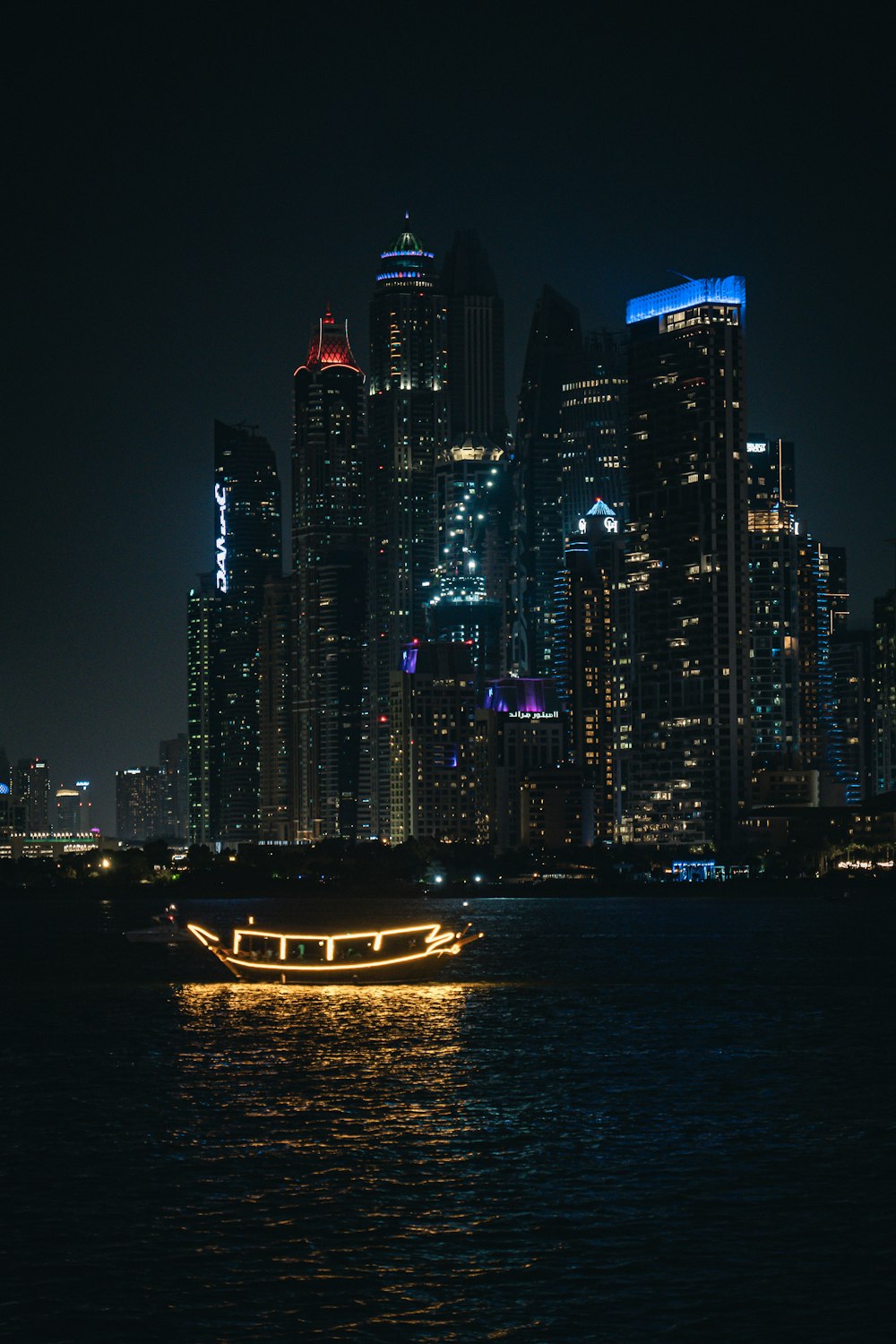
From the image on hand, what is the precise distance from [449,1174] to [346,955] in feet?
249

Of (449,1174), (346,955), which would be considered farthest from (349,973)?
(449,1174)

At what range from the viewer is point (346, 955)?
464 feet

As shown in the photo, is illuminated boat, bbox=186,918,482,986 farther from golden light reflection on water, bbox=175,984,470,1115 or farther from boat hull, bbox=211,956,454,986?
golden light reflection on water, bbox=175,984,470,1115

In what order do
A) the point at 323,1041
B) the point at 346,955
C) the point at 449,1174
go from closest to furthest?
the point at 449,1174 < the point at 323,1041 < the point at 346,955

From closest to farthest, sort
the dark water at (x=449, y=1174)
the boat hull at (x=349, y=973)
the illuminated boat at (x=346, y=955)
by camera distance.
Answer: the dark water at (x=449, y=1174), the illuminated boat at (x=346, y=955), the boat hull at (x=349, y=973)

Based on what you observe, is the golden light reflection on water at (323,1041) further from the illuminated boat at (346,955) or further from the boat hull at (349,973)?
the illuminated boat at (346,955)

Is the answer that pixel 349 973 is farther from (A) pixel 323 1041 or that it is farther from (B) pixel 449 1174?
(B) pixel 449 1174

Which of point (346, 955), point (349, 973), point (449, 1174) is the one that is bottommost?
point (449, 1174)

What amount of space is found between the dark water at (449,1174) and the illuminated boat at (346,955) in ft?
45.1

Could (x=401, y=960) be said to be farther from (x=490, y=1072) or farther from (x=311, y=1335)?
(x=311, y=1335)

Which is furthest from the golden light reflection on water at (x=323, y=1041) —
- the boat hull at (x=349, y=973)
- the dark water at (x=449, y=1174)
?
the boat hull at (x=349, y=973)

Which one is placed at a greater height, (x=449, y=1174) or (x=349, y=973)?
(x=349, y=973)

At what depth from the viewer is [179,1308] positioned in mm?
48094

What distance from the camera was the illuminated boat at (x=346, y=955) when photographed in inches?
5522
